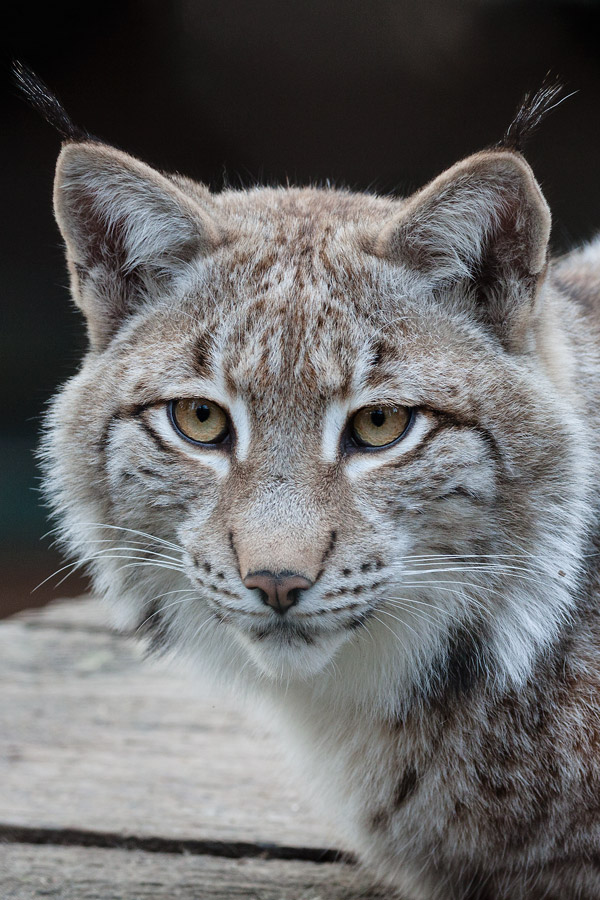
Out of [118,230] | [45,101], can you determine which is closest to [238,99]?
[118,230]

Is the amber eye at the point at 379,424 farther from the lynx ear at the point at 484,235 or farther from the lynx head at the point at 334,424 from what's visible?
the lynx ear at the point at 484,235

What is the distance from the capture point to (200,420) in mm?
2293

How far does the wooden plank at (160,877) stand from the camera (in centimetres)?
248

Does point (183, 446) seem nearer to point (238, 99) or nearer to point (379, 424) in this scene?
point (379, 424)

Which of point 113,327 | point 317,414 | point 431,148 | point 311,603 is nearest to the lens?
point 311,603

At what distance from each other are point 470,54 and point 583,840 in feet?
16.4

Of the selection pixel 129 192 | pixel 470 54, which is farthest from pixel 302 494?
pixel 470 54

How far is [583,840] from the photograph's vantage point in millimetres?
2227

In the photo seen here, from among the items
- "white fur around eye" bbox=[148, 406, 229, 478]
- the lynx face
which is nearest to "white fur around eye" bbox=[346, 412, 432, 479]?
the lynx face

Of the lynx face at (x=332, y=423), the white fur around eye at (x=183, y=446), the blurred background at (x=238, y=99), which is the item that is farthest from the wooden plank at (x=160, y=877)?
the blurred background at (x=238, y=99)

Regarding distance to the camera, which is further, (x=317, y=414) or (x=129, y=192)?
(x=129, y=192)

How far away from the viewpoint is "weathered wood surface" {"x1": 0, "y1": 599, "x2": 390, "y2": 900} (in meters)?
2.59

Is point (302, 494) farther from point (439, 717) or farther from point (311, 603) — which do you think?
point (439, 717)

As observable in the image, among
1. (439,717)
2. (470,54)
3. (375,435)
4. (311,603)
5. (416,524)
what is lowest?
(439,717)
